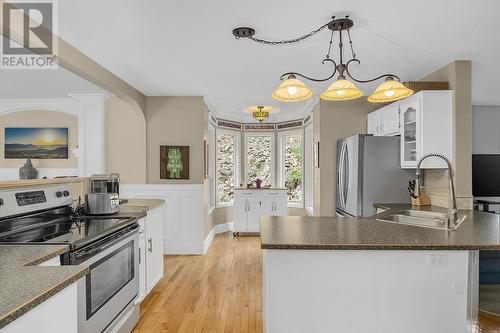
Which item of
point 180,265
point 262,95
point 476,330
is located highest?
point 262,95

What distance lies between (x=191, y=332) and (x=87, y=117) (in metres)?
3.65

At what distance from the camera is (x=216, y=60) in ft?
10.6

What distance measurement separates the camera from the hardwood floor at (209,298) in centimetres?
260

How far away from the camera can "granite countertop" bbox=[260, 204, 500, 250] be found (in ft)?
5.57

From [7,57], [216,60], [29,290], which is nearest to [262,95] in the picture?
[216,60]

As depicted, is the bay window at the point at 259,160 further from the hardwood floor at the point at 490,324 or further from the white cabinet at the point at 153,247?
the hardwood floor at the point at 490,324

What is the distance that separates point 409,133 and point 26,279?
3587mm

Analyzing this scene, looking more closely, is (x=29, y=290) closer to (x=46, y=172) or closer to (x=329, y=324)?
(x=329, y=324)

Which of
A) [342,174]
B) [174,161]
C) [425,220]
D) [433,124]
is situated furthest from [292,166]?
[425,220]

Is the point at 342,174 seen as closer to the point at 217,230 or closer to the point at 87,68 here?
the point at 217,230

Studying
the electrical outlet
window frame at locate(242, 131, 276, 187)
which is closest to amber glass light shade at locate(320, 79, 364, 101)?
the electrical outlet

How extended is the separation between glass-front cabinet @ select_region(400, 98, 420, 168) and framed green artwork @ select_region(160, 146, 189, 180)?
2928 mm

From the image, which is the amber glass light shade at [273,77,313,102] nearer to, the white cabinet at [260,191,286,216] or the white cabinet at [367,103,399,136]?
the white cabinet at [367,103,399,136]

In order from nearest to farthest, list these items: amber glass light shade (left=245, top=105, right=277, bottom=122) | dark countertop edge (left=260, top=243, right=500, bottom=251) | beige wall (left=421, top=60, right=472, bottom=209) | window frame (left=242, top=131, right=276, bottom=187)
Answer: dark countertop edge (left=260, top=243, right=500, bottom=251) → beige wall (left=421, top=60, right=472, bottom=209) → amber glass light shade (left=245, top=105, right=277, bottom=122) → window frame (left=242, top=131, right=276, bottom=187)
